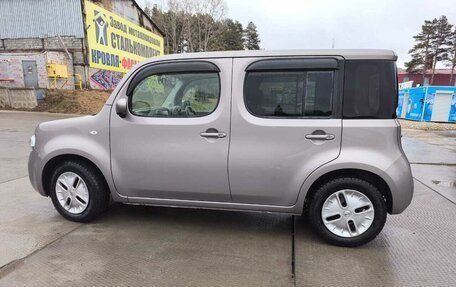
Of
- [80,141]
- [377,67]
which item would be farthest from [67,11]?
[377,67]

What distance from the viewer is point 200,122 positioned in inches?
144

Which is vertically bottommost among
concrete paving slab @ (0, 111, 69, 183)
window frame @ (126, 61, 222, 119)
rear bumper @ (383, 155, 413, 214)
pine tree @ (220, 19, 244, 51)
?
concrete paving slab @ (0, 111, 69, 183)

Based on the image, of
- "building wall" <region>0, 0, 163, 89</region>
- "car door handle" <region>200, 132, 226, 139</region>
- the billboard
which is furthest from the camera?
the billboard

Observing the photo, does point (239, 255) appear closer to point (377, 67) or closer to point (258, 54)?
point (258, 54)

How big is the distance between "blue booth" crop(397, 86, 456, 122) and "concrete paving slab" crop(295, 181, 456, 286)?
17.4m

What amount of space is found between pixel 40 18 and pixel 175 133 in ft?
75.8

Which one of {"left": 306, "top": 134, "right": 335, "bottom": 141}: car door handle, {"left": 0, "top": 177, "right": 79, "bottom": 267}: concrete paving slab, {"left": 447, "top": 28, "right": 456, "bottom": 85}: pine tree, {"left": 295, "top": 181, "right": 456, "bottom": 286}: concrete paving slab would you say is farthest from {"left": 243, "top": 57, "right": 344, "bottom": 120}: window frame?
{"left": 447, "top": 28, "right": 456, "bottom": 85}: pine tree

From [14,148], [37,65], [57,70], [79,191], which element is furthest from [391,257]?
→ [37,65]

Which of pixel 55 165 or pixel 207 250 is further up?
pixel 55 165

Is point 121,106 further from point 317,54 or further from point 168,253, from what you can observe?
point 317,54

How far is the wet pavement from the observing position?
2.98 m

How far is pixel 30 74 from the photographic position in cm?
2242

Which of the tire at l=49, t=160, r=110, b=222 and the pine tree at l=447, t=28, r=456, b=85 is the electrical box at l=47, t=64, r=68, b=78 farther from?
the pine tree at l=447, t=28, r=456, b=85

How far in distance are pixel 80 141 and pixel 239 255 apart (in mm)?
2111
